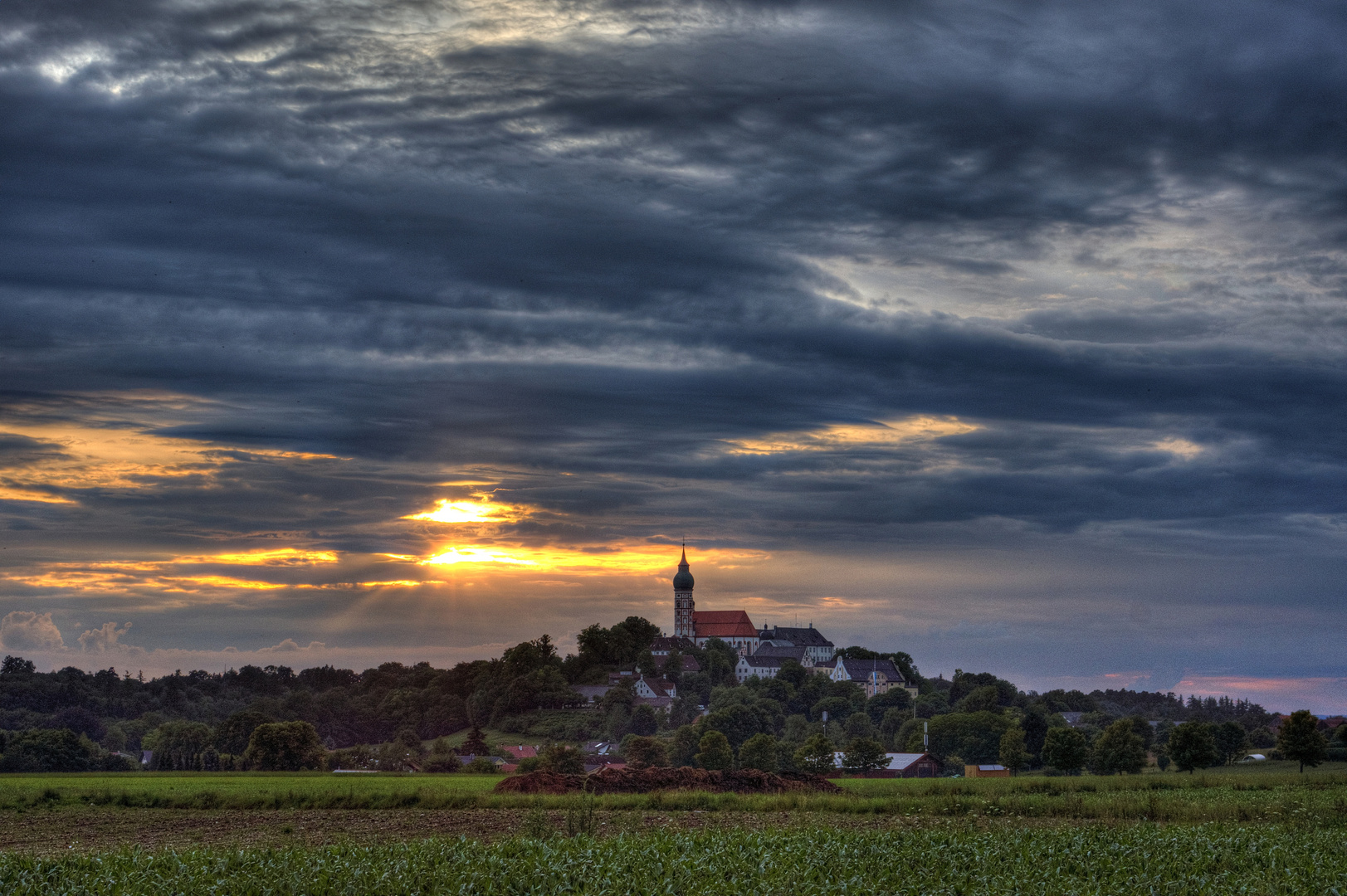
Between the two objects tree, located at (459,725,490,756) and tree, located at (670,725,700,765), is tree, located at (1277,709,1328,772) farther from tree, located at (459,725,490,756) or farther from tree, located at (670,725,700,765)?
tree, located at (459,725,490,756)

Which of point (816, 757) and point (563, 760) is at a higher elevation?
point (563, 760)

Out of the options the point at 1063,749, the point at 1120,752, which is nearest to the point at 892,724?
the point at 1120,752

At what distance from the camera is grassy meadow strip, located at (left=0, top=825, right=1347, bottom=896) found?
707 inches

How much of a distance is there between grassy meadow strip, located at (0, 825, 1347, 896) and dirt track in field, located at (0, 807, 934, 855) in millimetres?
5646

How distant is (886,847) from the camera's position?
22.5 m

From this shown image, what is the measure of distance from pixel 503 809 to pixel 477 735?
91.7 m

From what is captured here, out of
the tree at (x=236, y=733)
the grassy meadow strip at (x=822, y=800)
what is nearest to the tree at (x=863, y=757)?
the grassy meadow strip at (x=822, y=800)

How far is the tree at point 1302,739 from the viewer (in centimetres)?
8262

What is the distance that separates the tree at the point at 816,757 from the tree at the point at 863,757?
9.67 feet

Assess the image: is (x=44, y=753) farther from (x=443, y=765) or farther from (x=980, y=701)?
(x=980, y=701)

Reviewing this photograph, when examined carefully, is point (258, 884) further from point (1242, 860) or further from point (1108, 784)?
point (1108, 784)

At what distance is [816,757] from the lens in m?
93.4

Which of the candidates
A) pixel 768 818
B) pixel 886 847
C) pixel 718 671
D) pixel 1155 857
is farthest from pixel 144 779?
pixel 718 671

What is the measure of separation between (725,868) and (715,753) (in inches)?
3077
